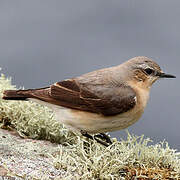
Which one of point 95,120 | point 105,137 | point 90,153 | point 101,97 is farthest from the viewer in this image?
point 105,137

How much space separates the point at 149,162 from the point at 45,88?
177 cm

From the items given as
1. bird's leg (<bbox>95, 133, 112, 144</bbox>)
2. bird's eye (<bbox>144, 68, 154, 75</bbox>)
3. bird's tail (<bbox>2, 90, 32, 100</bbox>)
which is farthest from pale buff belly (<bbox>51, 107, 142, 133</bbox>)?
bird's eye (<bbox>144, 68, 154, 75</bbox>)

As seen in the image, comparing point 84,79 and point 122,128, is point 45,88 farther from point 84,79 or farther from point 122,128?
point 122,128

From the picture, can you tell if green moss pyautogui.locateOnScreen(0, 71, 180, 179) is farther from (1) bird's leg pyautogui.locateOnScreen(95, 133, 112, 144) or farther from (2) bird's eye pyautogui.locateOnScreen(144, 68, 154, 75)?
(2) bird's eye pyautogui.locateOnScreen(144, 68, 154, 75)

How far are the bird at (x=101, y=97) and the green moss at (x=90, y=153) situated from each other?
28cm

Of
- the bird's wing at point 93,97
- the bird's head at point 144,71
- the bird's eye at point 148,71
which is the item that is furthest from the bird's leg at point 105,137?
the bird's eye at point 148,71

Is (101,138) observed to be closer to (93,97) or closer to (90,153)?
(93,97)

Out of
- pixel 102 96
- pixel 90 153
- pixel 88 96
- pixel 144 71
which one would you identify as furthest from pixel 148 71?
pixel 90 153

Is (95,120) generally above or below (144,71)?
below

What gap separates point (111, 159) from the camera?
4.45 m

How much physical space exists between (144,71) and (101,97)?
0.82 metres

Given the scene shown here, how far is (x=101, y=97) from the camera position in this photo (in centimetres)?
529

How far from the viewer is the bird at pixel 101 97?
516 cm

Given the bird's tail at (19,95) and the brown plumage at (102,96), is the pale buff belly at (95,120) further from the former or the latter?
the bird's tail at (19,95)
